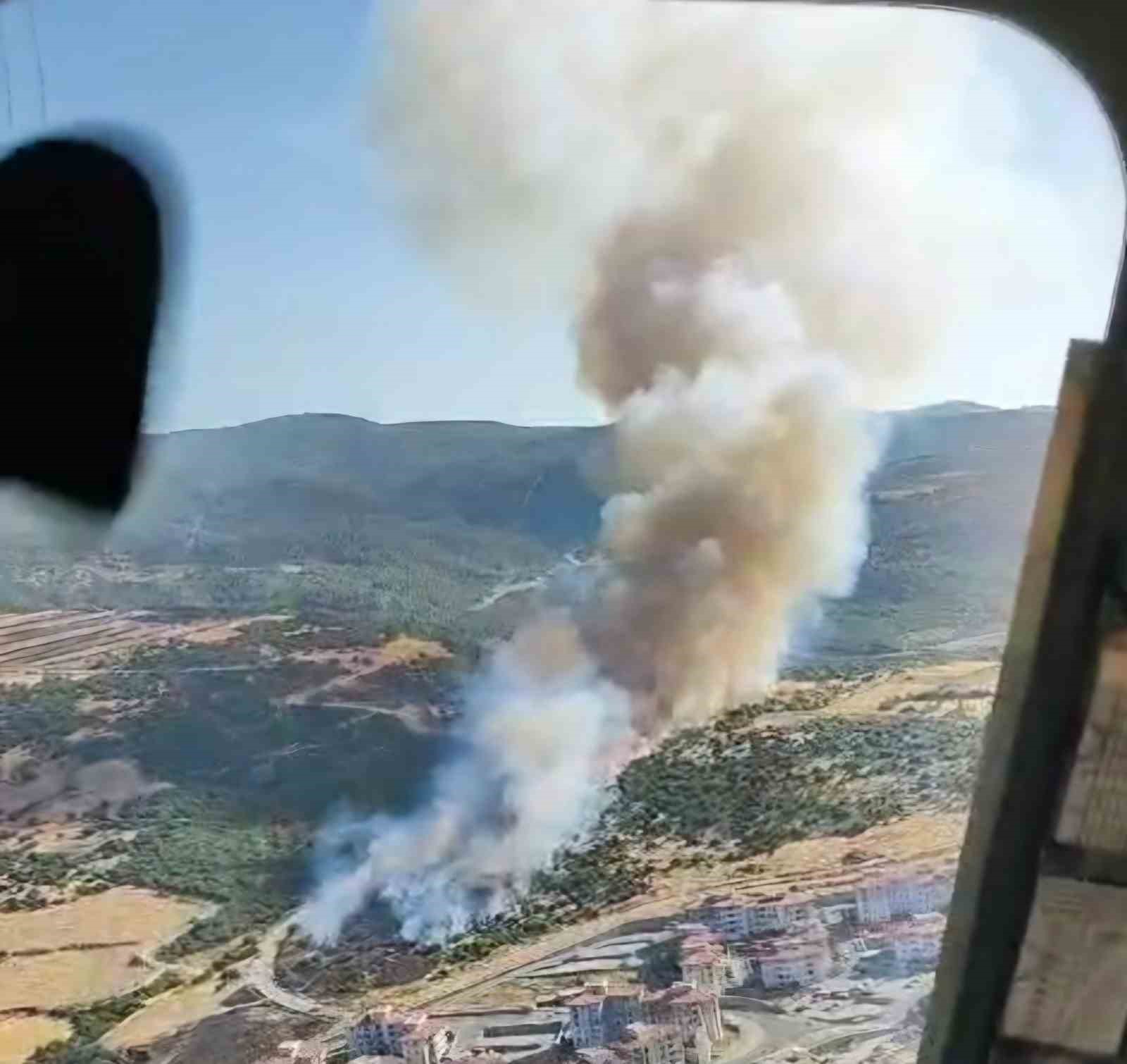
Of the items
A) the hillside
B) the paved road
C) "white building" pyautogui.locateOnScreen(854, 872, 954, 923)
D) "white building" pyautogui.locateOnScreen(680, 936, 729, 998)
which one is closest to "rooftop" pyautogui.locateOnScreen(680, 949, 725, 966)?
"white building" pyautogui.locateOnScreen(680, 936, 729, 998)

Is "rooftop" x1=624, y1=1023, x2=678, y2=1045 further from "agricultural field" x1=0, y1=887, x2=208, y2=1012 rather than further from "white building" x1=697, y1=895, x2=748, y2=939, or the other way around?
"agricultural field" x1=0, y1=887, x2=208, y2=1012

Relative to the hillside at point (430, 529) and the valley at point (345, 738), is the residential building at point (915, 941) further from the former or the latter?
the hillside at point (430, 529)

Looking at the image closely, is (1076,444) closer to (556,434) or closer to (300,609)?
(556,434)

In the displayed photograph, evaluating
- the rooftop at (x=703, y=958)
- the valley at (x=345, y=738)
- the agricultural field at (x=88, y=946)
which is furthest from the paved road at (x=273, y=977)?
the rooftop at (x=703, y=958)

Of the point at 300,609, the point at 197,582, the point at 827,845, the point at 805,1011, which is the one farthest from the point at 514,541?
the point at 805,1011

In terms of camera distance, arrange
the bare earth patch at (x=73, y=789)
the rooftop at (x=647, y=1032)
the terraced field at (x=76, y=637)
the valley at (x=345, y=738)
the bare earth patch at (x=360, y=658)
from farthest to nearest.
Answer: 1. the rooftop at (x=647, y=1032)
2. the bare earth patch at (x=360, y=658)
3. the bare earth patch at (x=73, y=789)
4. the valley at (x=345, y=738)
5. the terraced field at (x=76, y=637)

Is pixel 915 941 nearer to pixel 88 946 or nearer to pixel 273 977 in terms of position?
pixel 273 977
